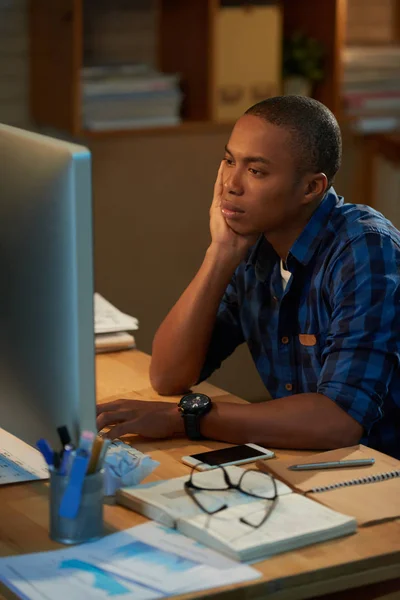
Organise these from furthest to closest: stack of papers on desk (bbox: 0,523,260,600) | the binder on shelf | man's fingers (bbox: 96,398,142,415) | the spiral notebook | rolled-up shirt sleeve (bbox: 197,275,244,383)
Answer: the binder on shelf → rolled-up shirt sleeve (bbox: 197,275,244,383) → man's fingers (bbox: 96,398,142,415) → the spiral notebook → stack of papers on desk (bbox: 0,523,260,600)

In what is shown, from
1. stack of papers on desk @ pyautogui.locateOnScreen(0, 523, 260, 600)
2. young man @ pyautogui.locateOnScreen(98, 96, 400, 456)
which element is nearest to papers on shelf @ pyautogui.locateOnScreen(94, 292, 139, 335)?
young man @ pyautogui.locateOnScreen(98, 96, 400, 456)

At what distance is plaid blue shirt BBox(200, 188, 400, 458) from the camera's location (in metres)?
1.77

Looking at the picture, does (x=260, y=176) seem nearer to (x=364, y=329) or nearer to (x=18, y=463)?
(x=364, y=329)

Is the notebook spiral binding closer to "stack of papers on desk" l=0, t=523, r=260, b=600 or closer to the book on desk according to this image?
the book on desk

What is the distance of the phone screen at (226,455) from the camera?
1625mm

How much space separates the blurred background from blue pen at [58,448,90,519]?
2.14 meters

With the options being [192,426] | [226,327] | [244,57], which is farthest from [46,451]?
[244,57]

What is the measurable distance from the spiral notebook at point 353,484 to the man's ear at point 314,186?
523 mm

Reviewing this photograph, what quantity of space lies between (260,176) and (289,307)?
264mm

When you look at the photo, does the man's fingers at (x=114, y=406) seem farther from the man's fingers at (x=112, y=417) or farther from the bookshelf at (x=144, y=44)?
the bookshelf at (x=144, y=44)

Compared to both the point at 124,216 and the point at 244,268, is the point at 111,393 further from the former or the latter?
the point at 124,216

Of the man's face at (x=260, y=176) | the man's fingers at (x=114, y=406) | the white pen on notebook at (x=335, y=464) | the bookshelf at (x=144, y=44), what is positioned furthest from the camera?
the bookshelf at (x=144, y=44)

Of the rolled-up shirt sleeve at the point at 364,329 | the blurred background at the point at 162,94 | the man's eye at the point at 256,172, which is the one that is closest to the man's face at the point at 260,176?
the man's eye at the point at 256,172

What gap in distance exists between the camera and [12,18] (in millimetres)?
3445
